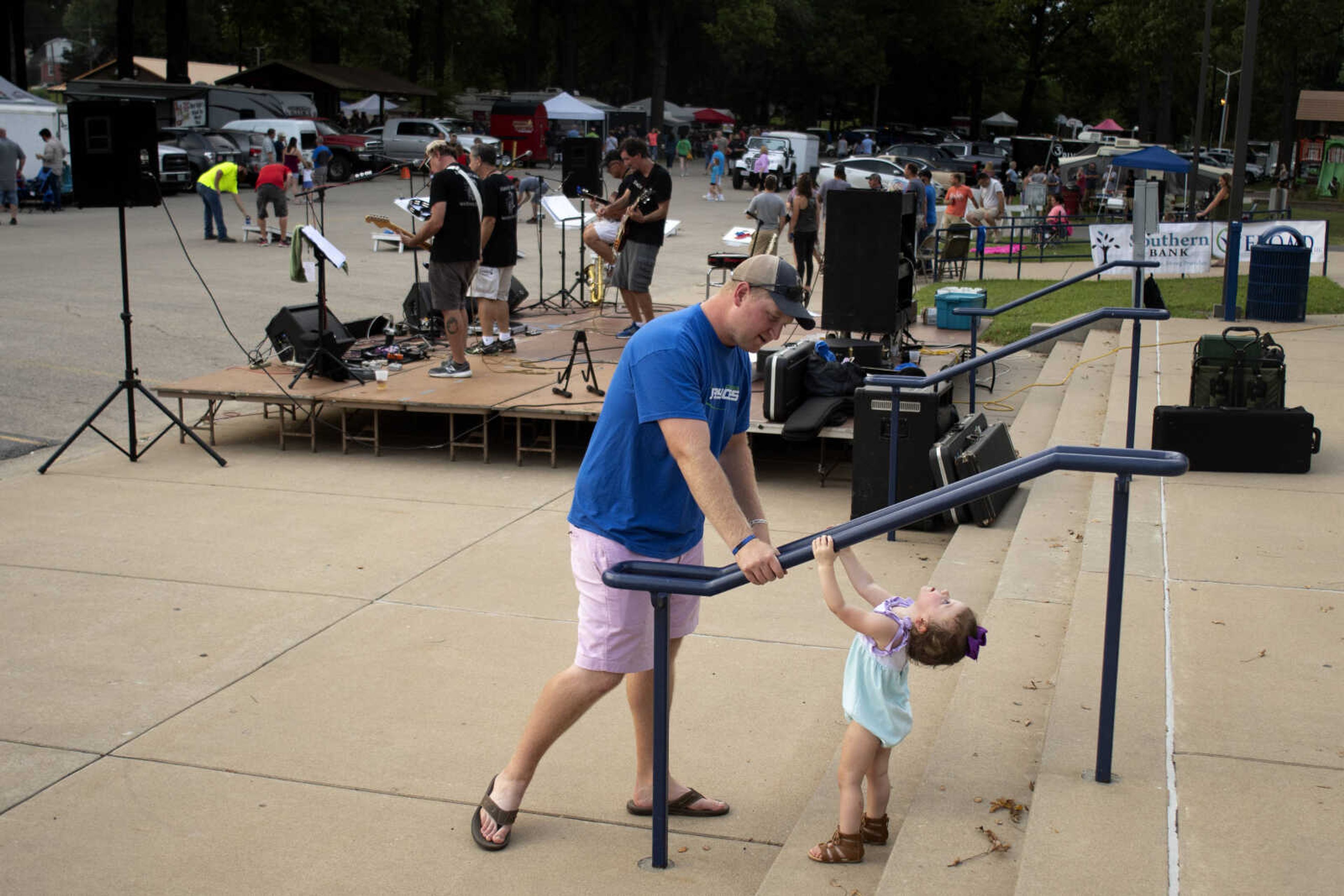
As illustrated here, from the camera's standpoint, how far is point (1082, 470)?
325 centimetres

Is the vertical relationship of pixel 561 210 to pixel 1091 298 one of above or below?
above

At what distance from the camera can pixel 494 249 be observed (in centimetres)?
1095

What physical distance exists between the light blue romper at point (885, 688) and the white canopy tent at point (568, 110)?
47.7 m

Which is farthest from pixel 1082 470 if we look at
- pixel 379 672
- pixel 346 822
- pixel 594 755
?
pixel 379 672

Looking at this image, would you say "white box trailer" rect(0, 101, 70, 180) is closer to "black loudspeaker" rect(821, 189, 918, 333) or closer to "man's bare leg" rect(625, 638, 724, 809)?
"black loudspeaker" rect(821, 189, 918, 333)

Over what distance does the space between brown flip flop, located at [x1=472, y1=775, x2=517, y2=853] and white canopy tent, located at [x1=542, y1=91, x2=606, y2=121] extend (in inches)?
1868

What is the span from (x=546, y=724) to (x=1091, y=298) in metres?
15.1

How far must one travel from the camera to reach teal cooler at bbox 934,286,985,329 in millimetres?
12750

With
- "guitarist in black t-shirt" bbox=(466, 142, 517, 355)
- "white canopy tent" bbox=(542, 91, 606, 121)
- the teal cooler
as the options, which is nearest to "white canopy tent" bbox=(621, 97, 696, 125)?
"white canopy tent" bbox=(542, 91, 606, 121)

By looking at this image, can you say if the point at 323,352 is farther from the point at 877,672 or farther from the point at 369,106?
the point at 369,106

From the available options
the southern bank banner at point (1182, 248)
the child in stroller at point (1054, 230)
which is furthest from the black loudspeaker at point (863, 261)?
the child in stroller at point (1054, 230)

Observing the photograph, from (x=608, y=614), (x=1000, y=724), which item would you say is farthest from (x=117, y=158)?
(x=1000, y=724)

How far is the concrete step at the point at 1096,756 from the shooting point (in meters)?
3.21

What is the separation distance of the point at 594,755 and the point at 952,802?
1451mm
